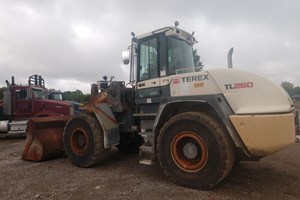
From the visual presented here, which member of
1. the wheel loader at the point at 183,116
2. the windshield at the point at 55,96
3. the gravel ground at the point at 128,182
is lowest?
the gravel ground at the point at 128,182

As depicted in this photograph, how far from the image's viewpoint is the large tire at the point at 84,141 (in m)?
7.00

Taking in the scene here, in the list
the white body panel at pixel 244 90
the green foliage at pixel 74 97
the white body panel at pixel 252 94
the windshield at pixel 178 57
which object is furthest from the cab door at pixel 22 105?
the white body panel at pixel 252 94

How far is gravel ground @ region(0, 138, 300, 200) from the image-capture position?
5133 mm

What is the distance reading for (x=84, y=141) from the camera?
7344 mm

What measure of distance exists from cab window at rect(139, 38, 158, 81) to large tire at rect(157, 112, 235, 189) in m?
1.41

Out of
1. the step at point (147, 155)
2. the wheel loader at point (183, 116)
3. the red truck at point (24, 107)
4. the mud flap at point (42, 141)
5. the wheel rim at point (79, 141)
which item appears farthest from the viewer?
the red truck at point (24, 107)

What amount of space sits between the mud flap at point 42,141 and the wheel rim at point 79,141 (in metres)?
Answer: 0.91

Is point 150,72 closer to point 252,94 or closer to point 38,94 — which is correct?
point 252,94

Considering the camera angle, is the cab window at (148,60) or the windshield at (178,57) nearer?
the windshield at (178,57)

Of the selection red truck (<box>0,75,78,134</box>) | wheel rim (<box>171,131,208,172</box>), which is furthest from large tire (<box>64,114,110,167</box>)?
red truck (<box>0,75,78,134</box>)

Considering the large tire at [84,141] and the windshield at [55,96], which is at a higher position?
the windshield at [55,96]

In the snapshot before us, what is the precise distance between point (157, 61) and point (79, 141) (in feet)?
9.16

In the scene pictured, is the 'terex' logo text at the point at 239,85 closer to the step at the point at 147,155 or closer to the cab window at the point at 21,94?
the step at the point at 147,155

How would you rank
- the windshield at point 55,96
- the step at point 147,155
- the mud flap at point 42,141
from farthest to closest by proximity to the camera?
1. the windshield at point 55,96
2. the mud flap at point 42,141
3. the step at point 147,155
